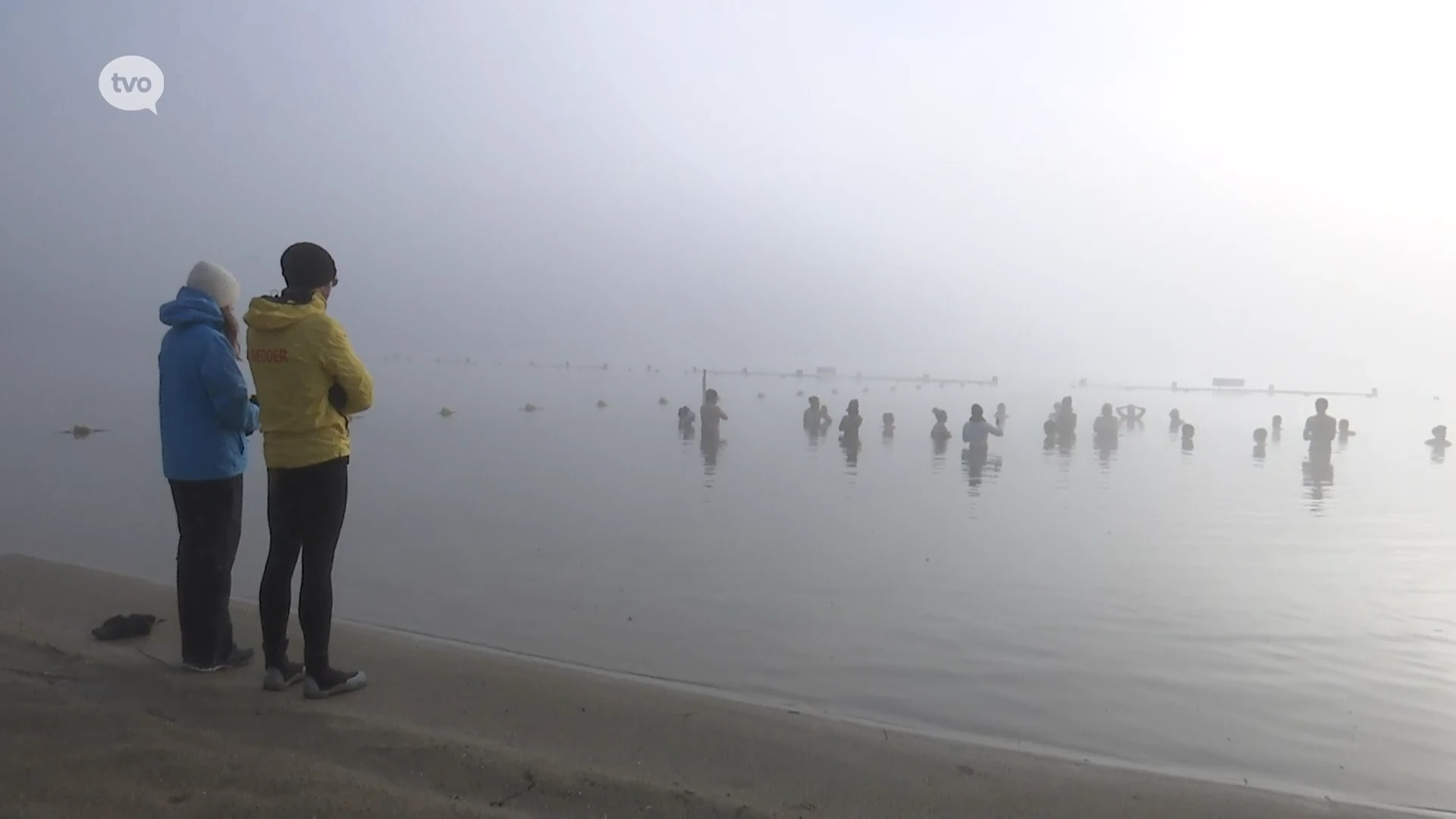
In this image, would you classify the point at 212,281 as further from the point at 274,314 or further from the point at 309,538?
the point at 309,538

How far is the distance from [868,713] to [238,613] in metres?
3.85

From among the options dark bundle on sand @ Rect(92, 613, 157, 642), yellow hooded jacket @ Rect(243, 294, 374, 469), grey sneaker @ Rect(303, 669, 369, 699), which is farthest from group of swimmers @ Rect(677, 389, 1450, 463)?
yellow hooded jacket @ Rect(243, 294, 374, 469)

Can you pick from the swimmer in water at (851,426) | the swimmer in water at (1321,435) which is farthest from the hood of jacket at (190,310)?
the swimmer in water at (1321,435)

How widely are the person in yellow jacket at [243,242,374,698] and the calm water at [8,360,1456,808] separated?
6.08ft

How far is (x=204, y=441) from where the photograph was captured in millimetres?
4406

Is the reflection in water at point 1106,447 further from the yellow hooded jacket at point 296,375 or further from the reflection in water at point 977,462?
the yellow hooded jacket at point 296,375

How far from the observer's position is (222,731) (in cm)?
360

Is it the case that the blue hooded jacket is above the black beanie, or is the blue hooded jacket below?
below

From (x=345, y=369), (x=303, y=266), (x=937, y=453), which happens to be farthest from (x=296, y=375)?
(x=937, y=453)

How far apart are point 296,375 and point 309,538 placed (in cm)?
71

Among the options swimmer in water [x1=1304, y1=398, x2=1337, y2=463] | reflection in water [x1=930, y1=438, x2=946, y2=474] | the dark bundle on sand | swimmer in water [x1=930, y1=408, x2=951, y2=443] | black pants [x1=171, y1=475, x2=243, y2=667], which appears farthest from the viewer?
swimmer in water [x1=930, y1=408, x2=951, y2=443]

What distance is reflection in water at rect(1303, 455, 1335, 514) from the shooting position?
14695mm

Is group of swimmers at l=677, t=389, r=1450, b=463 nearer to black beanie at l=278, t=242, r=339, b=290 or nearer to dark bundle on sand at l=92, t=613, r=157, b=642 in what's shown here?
dark bundle on sand at l=92, t=613, r=157, b=642

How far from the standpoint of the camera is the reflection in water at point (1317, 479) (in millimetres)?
14695
